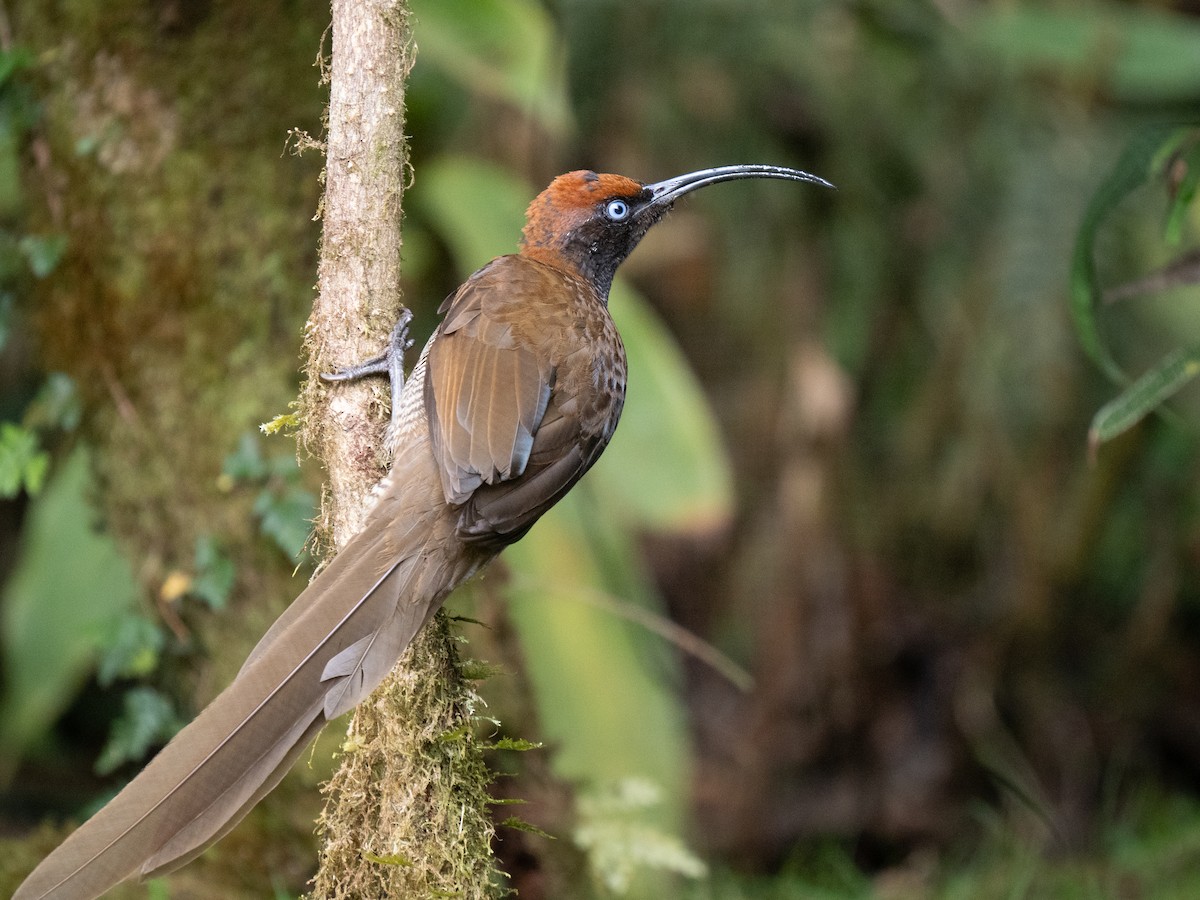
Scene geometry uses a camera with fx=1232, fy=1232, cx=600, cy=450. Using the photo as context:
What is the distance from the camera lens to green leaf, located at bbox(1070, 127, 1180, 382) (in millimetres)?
3330

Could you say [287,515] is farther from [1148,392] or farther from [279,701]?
[1148,392]

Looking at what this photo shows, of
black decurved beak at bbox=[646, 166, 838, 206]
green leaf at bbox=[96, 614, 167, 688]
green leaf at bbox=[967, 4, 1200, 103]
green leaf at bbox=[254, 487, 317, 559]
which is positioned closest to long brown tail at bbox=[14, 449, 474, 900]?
green leaf at bbox=[254, 487, 317, 559]

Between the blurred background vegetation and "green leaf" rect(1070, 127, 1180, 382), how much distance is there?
12 mm

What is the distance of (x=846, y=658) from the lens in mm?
6375

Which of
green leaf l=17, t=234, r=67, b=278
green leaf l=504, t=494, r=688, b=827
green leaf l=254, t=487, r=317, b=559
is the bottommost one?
green leaf l=504, t=494, r=688, b=827

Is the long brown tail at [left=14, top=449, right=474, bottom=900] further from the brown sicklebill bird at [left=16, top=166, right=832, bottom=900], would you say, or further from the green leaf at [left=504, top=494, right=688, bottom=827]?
the green leaf at [left=504, top=494, right=688, bottom=827]

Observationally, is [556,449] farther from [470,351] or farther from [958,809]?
[958,809]

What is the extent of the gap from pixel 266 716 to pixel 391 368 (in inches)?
30.2

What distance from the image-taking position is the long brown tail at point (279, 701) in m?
2.16

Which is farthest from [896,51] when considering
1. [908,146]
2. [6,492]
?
[6,492]

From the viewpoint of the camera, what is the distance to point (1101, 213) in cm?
343

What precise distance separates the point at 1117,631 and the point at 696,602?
7.84ft

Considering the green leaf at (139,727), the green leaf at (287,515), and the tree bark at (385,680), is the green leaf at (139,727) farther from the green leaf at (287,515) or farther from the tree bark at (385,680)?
the tree bark at (385,680)

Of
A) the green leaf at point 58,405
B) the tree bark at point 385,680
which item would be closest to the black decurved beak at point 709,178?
the tree bark at point 385,680
